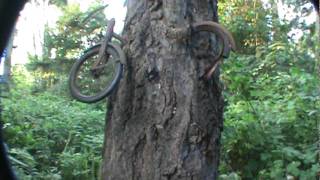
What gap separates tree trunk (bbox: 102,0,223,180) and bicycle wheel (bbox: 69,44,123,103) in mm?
126

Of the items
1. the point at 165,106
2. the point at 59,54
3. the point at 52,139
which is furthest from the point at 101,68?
the point at 59,54

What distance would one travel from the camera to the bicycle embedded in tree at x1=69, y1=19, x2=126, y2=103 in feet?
9.92

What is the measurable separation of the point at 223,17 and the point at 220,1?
15.3 inches

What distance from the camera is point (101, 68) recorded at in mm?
3125

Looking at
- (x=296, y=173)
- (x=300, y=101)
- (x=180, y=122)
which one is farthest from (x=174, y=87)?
(x=300, y=101)

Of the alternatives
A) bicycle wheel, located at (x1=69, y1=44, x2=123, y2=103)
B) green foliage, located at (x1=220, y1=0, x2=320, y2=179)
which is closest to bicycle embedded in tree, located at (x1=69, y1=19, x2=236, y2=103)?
bicycle wheel, located at (x1=69, y1=44, x2=123, y2=103)

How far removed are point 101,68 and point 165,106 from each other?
1.51 feet

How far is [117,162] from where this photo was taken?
129 inches

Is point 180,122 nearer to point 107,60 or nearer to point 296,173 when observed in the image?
point 107,60

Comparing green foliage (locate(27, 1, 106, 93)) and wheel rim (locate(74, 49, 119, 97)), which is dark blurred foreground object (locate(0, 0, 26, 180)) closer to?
wheel rim (locate(74, 49, 119, 97))

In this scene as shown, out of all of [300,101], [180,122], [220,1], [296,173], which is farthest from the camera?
[220,1]

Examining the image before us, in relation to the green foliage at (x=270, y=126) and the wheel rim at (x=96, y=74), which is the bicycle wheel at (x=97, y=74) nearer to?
the wheel rim at (x=96, y=74)

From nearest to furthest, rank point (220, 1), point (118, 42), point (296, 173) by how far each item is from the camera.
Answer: point (118, 42) → point (296, 173) → point (220, 1)

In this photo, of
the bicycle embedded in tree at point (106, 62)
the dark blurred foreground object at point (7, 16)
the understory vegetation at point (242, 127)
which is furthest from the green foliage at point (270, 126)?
the dark blurred foreground object at point (7, 16)
